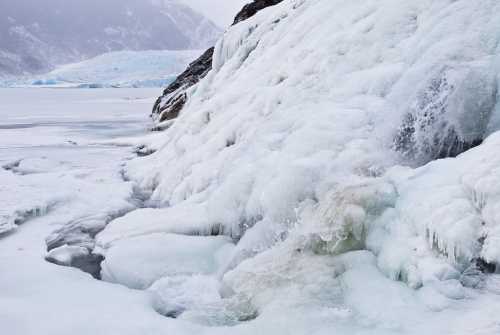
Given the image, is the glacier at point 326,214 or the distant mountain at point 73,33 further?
the distant mountain at point 73,33

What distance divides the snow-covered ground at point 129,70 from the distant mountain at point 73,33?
6975cm

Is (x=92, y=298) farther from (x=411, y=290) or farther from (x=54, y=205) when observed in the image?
(x=54, y=205)

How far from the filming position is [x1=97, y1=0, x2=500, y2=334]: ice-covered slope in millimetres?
3096

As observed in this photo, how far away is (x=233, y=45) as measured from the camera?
36.7ft

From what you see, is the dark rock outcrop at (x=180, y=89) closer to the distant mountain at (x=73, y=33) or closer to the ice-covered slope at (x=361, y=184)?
the ice-covered slope at (x=361, y=184)

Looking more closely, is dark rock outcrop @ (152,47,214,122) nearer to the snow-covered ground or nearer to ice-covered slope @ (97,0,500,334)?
ice-covered slope @ (97,0,500,334)

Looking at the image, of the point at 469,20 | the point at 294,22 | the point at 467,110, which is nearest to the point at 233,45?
the point at 294,22

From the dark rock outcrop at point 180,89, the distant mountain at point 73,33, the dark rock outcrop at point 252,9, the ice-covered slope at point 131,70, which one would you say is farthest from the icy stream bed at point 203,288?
the distant mountain at point 73,33

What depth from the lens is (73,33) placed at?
185125mm

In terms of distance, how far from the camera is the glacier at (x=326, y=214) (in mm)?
3117

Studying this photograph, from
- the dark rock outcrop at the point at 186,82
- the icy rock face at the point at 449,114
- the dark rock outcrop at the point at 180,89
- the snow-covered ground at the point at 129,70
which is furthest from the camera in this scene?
the snow-covered ground at the point at 129,70

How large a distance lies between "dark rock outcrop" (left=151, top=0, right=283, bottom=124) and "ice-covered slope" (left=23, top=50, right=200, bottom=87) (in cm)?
4601

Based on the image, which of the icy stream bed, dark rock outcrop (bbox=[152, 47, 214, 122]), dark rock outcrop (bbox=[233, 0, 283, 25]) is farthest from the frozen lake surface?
dark rock outcrop (bbox=[233, 0, 283, 25])

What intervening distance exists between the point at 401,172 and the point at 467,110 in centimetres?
80
